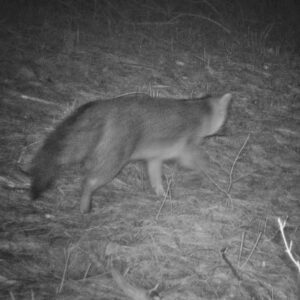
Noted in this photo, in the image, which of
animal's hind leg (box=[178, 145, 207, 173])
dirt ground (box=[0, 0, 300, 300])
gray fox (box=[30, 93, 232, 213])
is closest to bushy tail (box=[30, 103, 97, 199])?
gray fox (box=[30, 93, 232, 213])

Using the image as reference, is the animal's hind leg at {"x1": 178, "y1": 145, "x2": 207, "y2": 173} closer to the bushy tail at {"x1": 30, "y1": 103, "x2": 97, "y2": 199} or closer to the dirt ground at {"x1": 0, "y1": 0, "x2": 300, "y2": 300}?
the dirt ground at {"x1": 0, "y1": 0, "x2": 300, "y2": 300}

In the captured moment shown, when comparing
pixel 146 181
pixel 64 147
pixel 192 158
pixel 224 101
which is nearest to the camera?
pixel 64 147

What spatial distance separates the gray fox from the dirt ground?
0.96 ft

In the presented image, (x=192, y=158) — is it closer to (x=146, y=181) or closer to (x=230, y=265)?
(x=146, y=181)

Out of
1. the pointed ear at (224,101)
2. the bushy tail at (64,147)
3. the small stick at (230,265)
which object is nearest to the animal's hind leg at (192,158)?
the pointed ear at (224,101)

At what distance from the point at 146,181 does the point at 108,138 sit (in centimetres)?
104

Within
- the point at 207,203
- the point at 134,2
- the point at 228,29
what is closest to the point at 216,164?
the point at 207,203

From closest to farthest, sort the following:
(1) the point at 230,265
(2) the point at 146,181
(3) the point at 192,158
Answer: (1) the point at 230,265, (3) the point at 192,158, (2) the point at 146,181

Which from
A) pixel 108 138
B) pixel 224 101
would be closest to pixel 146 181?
pixel 108 138

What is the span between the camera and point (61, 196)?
4027mm

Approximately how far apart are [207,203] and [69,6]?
6033mm

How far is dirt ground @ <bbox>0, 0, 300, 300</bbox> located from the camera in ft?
10.2

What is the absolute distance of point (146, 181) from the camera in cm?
477

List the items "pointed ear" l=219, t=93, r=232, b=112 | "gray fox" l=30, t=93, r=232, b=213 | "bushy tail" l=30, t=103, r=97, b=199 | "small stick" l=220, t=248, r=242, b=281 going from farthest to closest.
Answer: "pointed ear" l=219, t=93, r=232, b=112 < "gray fox" l=30, t=93, r=232, b=213 < "bushy tail" l=30, t=103, r=97, b=199 < "small stick" l=220, t=248, r=242, b=281
